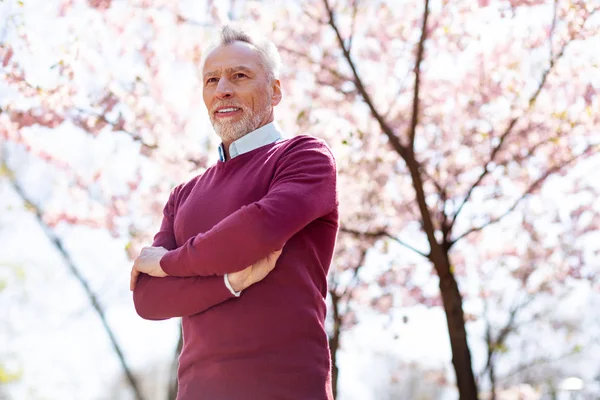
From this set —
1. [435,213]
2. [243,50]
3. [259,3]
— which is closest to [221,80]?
[243,50]

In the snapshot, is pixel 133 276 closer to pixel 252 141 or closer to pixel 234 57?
pixel 252 141

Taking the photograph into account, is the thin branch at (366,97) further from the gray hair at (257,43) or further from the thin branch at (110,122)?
the gray hair at (257,43)

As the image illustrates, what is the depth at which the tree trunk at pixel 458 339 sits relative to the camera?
5.91 metres

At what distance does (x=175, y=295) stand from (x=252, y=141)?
56 centimetres

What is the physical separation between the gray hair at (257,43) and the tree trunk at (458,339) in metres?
4.17

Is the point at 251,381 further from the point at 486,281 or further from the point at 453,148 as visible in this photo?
the point at 486,281

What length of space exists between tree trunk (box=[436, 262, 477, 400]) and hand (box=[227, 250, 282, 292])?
444 centimetres

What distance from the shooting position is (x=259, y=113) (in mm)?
2244

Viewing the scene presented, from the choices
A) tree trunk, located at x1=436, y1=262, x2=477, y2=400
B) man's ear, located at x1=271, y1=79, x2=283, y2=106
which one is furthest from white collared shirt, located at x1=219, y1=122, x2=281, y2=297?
tree trunk, located at x1=436, y1=262, x2=477, y2=400

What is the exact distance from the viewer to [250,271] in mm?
1861

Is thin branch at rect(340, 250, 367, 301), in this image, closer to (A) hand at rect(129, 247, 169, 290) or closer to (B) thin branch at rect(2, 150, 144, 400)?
(B) thin branch at rect(2, 150, 144, 400)

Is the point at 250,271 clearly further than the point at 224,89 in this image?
No

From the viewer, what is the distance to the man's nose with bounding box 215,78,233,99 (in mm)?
2195

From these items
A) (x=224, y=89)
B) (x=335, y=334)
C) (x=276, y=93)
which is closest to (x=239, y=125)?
(x=224, y=89)
